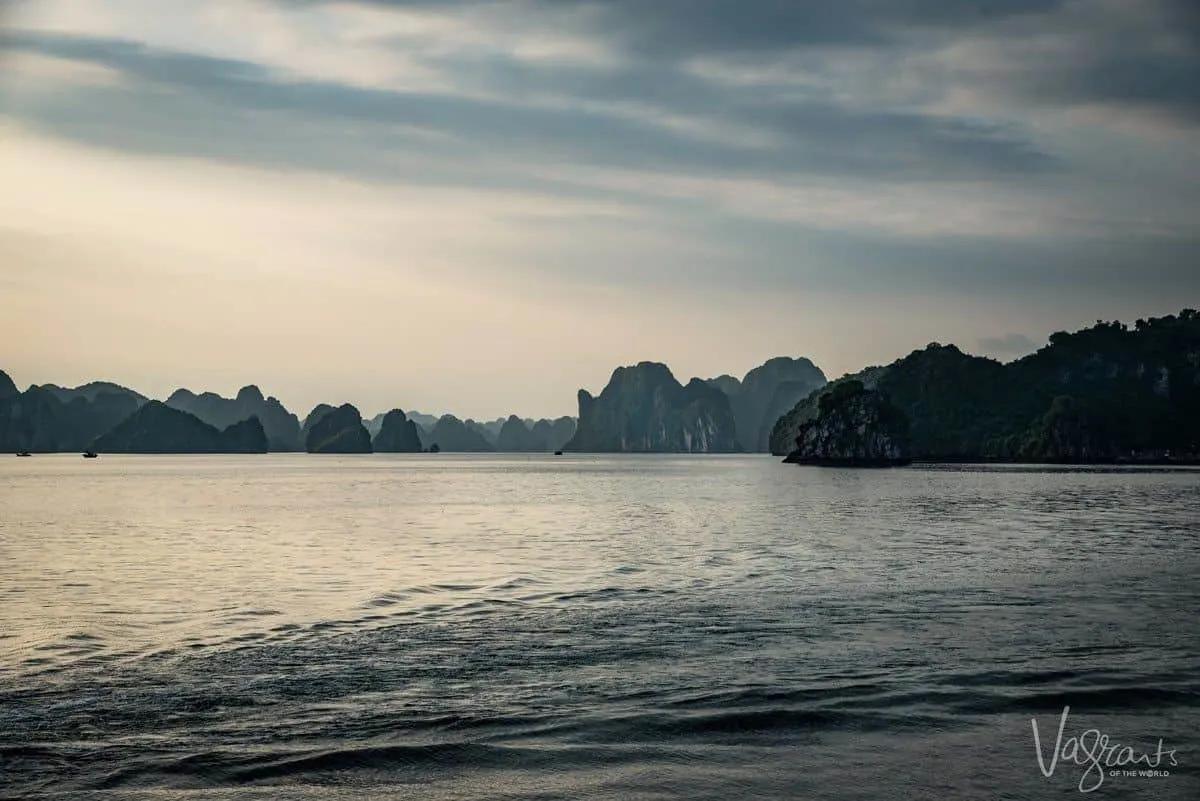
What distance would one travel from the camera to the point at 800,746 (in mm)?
17719

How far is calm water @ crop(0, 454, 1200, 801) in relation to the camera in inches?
637

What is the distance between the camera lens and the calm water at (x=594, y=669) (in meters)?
16.2

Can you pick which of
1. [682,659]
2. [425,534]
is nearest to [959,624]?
[682,659]

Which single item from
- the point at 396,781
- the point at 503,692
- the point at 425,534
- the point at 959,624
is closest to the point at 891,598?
the point at 959,624

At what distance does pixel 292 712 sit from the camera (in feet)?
65.7

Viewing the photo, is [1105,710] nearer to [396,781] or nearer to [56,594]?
[396,781]

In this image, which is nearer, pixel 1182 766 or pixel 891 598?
pixel 1182 766

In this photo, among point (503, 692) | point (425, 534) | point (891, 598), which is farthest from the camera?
point (425, 534)

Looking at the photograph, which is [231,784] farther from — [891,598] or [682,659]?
[891,598]

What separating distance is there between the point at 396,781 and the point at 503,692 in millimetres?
6149

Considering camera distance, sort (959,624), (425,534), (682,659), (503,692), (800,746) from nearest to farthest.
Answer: (800,746) → (503,692) → (682,659) → (959,624) → (425,534)

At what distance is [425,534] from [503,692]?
4797cm

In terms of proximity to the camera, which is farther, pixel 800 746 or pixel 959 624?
pixel 959 624

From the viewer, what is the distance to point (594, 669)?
2433cm
